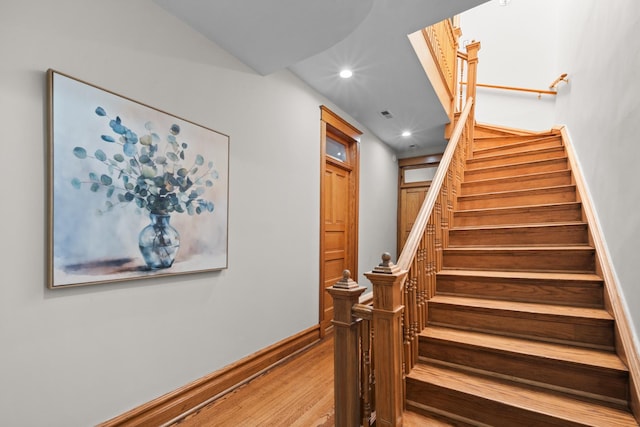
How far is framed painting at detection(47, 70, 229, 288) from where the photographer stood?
1.37m

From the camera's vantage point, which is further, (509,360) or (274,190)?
(274,190)

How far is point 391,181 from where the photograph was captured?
205 inches

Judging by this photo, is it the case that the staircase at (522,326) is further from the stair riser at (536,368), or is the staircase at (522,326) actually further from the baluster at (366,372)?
the baluster at (366,372)

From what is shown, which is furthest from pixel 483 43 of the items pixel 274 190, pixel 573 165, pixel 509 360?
pixel 509 360

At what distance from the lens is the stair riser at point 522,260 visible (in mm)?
2113

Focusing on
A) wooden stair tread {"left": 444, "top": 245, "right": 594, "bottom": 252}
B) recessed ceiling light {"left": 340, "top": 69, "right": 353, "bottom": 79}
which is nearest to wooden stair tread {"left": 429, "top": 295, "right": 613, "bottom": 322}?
wooden stair tread {"left": 444, "top": 245, "right": 594, "bottom": 252}

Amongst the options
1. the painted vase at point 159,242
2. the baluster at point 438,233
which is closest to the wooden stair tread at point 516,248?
the baluster at point 438,233

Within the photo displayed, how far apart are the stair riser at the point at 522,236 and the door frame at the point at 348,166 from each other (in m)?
1.38

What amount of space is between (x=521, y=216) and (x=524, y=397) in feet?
5.21

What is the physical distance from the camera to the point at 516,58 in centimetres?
464

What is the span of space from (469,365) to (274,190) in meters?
1.91

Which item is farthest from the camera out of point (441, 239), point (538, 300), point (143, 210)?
point (441, 239)

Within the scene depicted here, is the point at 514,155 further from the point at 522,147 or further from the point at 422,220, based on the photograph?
the point at 422,220

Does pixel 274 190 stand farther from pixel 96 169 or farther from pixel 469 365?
pixel 469 365
